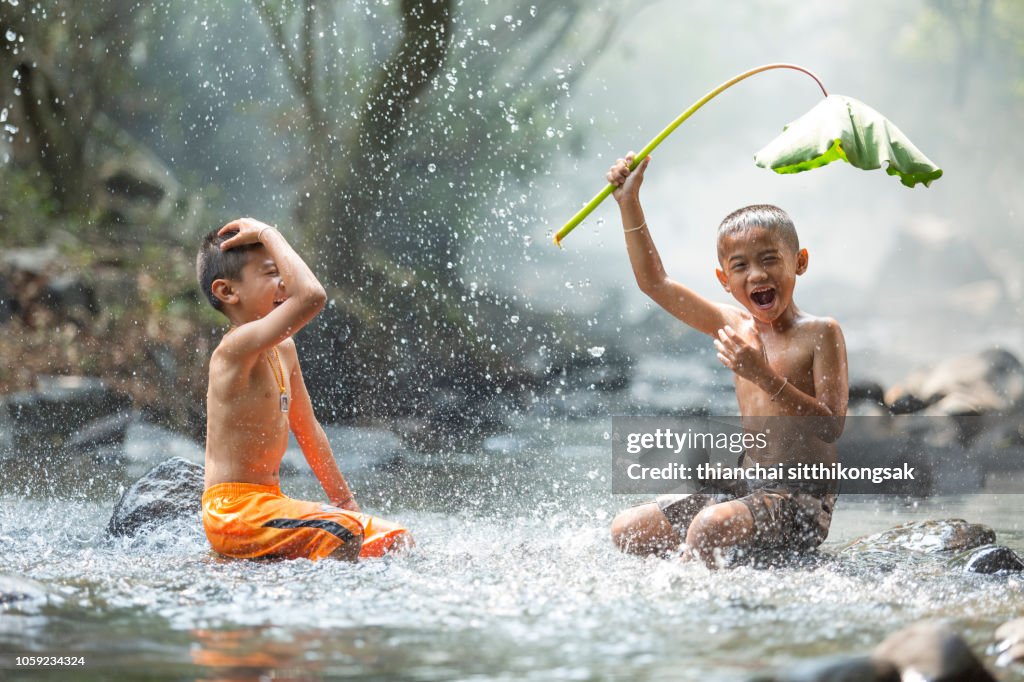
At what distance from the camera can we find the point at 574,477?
5.81 m

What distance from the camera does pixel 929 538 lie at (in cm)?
379

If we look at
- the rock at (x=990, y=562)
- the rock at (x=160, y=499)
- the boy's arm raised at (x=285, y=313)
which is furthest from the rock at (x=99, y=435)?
the rock at (x=990, y=562)

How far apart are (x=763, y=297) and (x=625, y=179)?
0.54 m

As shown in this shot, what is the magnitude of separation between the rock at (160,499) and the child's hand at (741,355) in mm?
1992

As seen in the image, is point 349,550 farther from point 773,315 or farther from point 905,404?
point 905,404

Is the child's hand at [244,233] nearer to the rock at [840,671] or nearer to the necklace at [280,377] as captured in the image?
the necklace at [280,377]

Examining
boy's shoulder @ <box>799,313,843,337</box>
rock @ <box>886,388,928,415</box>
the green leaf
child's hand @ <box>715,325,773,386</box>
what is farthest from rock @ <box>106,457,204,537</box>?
rock @ <box>886,388,928,415</box>

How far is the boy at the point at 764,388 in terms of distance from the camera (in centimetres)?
318

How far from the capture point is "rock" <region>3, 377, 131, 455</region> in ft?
22.7

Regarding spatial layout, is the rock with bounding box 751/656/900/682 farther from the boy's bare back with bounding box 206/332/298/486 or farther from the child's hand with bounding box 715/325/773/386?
the boy's bare back with bounding box 206/332/298/486

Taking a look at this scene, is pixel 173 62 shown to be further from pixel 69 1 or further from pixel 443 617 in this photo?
pixel 443 617

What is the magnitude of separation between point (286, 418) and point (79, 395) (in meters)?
4.70

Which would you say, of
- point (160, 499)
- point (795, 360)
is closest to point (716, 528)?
point (795, 360)

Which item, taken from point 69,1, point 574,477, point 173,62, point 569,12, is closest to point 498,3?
point 569,12
